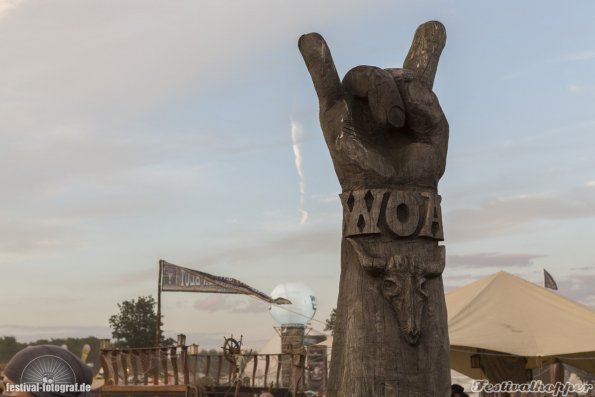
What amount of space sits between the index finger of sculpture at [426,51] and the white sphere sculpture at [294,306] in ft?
92.2

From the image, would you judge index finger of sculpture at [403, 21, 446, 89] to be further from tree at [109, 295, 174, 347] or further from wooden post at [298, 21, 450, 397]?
tree at [109, 295, 174, 347]

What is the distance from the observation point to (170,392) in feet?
58.5

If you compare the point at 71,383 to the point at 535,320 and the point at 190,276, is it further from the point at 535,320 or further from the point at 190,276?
the point at 190,276

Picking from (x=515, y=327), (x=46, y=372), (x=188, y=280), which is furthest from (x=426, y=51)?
(x=188, y=280)

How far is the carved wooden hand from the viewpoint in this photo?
7418 millimetres

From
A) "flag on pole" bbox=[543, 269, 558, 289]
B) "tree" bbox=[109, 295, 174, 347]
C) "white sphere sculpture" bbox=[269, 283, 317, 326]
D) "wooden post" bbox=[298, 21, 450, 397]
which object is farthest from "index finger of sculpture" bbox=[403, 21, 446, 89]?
"tree" bbox=[109, 295, 174, 347]

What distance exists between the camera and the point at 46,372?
276 centimetres

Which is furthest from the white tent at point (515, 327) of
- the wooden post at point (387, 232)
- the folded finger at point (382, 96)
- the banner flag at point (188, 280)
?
the banner flag at point (188, 280)

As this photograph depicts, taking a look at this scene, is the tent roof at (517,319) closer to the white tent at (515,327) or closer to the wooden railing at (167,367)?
the white tent at (515,327)

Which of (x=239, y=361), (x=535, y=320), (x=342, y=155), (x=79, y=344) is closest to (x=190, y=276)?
(x=239, y=361)

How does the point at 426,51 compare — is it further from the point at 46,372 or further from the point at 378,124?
the point at 46,372

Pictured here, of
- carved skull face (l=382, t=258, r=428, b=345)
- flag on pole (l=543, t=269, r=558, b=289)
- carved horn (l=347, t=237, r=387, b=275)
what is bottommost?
carved skull face (l=382, t=258, r=428, b=345)

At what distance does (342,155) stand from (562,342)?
25.4ft

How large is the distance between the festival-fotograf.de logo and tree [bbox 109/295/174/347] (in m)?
41.8
